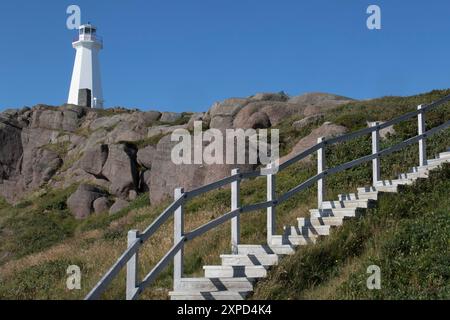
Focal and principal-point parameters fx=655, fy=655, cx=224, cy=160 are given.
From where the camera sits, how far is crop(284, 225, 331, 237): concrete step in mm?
11555

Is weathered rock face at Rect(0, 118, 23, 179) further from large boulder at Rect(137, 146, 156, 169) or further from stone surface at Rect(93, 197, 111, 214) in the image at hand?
stone surface at Rect(93, 197, 111, 214)

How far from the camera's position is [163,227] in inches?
701

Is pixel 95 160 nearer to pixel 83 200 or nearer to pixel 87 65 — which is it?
pixel 83 200

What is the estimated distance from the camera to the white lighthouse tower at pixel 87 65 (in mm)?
72500

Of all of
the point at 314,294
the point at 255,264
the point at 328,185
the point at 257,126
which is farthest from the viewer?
the point at 257,126

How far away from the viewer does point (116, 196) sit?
33719 mm

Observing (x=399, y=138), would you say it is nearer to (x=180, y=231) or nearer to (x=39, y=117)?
(x=180, y=231)

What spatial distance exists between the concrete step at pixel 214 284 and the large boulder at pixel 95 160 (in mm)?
27238

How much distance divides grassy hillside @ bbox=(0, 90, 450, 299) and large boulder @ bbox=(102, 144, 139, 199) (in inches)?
108

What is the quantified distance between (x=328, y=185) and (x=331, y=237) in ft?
23.0

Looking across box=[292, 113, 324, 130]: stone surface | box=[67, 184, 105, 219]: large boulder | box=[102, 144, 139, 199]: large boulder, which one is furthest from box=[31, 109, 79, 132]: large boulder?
box=[292, 113, 324, 130]: stone surface

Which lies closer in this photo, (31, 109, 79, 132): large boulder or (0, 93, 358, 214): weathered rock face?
(0, 93, 358, 214): weathered rock face

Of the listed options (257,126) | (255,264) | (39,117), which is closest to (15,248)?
(257,126)

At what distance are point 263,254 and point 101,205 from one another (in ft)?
73.0
